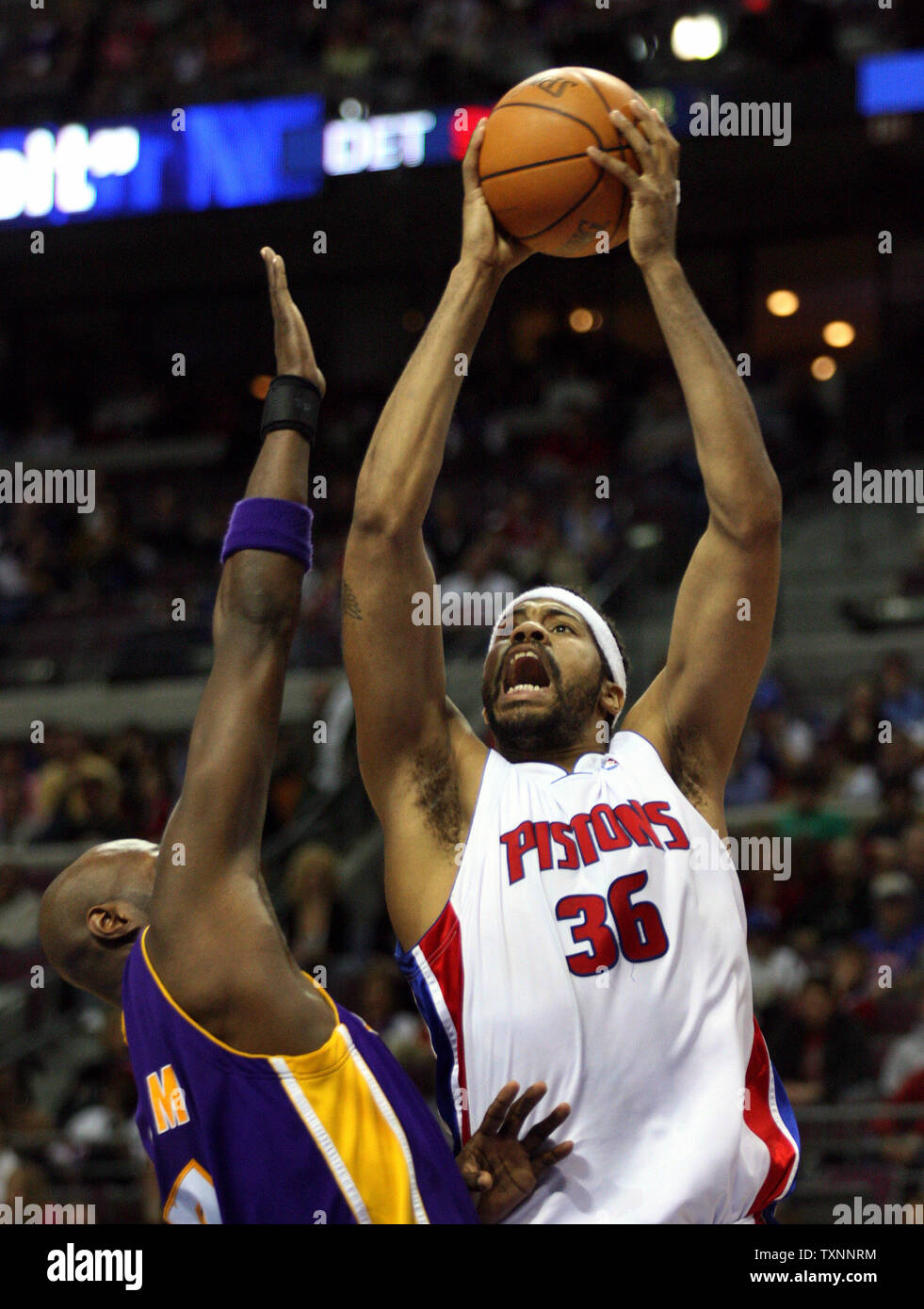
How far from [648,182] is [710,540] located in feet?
2.69

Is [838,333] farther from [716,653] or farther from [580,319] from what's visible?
[716,653]

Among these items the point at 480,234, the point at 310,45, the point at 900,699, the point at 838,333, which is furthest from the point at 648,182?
the point at 838,333

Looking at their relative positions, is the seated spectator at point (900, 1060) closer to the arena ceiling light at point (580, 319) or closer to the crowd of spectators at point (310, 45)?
the crowd of spectators at point (310, 45)

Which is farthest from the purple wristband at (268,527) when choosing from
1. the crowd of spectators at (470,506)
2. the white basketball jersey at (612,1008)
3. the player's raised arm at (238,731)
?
the crowd of spectators at (470,506)

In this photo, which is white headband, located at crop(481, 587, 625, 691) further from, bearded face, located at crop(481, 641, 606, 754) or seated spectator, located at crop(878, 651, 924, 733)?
seated spectator, located at crop(878, 651, 924, 733)

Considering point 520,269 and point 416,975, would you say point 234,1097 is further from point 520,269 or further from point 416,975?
point 520,269

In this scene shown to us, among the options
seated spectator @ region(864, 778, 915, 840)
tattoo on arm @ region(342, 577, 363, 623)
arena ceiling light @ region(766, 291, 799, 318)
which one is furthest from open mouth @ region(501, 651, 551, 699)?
arena ceiling light @ region(766, 291, 799, 318)

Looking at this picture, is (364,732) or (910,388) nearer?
(364,732)

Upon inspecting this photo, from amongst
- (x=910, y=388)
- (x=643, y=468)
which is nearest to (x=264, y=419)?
(x=643, y=468)

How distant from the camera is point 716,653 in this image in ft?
11.8

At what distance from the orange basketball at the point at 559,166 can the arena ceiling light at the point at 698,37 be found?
11.2 meters

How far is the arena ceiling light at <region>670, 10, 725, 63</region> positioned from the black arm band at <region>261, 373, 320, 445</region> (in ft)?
40.2
